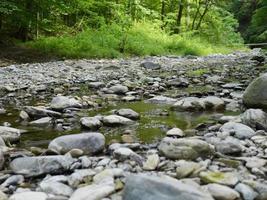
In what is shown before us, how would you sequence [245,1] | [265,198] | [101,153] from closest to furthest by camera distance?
[265,198], [101,153], [245,1]

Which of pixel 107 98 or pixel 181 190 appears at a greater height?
pixel 181 190

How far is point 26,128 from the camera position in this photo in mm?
5598

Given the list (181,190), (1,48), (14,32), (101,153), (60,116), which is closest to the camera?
(181,190)

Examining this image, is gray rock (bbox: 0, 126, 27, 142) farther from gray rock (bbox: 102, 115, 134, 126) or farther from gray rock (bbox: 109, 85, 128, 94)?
gray rock (bbox: 109, 85, 128, 94)

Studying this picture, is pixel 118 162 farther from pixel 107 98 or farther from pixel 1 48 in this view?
pixel 1 48

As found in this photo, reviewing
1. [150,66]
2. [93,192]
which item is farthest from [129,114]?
[150,66]

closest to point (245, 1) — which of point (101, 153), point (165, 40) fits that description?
point (165, 40)

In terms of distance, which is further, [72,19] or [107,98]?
[72,19]

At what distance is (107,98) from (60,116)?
66.5 inches

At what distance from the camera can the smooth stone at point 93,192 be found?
3.05 meters

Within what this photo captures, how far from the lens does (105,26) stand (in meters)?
17.9

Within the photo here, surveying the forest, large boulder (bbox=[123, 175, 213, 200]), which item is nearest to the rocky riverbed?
large boulder (bbox=[123, 175, 213, 200])

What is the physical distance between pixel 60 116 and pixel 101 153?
78.8 inches

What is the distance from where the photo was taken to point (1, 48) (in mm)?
14383
